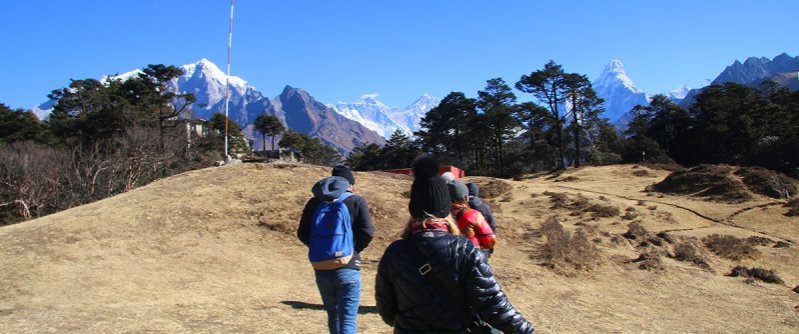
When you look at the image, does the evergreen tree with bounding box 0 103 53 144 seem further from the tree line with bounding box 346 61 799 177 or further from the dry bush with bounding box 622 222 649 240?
the dry bush with bounding box 622 222 649 240

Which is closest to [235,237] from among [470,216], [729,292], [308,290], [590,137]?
[308,290]

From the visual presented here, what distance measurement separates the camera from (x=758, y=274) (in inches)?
444

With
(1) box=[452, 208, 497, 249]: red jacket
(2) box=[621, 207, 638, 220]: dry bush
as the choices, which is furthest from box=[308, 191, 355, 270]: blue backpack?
(2) box=[621, 207, 638, 220]: dry bush

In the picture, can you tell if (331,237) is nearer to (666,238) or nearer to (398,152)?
(666,238)

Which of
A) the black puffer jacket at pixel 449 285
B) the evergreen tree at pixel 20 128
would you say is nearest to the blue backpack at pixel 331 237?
the black puffer jacket at pixel 449 285

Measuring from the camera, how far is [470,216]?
4734 millimetres

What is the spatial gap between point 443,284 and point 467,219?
2.63 metres

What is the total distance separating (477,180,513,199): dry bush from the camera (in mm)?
23369

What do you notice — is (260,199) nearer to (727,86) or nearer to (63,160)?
(63,160)

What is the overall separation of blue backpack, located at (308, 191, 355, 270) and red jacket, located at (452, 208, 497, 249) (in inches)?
46.7

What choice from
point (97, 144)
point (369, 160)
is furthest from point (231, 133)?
point (97, 144)

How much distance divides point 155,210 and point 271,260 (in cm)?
358

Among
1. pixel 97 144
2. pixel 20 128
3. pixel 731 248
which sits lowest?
pixel 731 248

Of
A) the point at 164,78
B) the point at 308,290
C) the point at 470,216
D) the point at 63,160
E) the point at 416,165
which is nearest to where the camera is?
the point at 416,165
